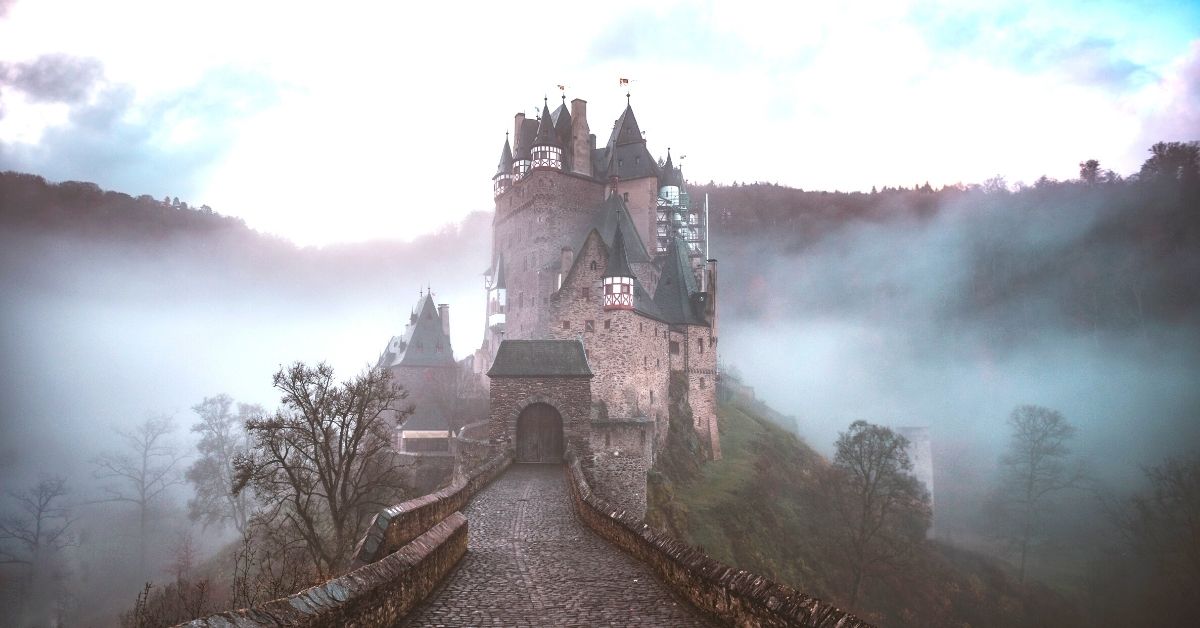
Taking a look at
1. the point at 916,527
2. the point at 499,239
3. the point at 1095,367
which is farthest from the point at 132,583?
the point at 1095,367

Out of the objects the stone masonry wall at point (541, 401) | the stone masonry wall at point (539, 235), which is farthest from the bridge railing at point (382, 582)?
the stone masonry wall at point (539, 235)

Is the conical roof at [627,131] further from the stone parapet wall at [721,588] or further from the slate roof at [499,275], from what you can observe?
the stone parapet wall at [721,588]

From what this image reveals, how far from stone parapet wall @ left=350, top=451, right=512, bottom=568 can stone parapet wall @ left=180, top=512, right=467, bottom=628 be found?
777mm

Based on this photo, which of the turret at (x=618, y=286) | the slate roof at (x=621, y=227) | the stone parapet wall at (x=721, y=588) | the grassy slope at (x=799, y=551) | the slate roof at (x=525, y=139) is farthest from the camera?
the slate roof at (x=525, y=139)

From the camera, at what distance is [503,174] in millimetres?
61406

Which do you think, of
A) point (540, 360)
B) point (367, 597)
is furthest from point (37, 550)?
point (367, 597)

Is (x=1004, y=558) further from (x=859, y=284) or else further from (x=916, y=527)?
(x=859, y=284)

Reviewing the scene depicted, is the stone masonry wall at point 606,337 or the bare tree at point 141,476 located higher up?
the stone masonry wall at point 606,337

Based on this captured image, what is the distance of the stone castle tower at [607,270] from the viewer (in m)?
36.5

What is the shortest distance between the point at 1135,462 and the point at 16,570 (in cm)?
9222

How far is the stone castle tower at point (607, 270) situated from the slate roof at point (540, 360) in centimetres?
49

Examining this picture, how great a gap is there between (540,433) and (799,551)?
17997mm

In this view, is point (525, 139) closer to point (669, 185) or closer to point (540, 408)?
point (669, 185)

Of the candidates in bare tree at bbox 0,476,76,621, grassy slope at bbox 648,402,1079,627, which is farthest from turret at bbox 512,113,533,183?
bare tree at bbox 0,476,76,621
